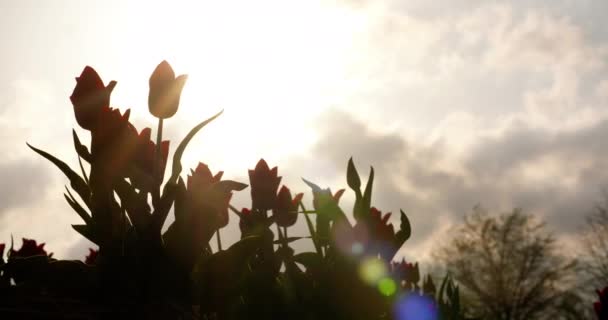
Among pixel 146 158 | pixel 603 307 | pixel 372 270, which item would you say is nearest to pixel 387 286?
pixel 372 270

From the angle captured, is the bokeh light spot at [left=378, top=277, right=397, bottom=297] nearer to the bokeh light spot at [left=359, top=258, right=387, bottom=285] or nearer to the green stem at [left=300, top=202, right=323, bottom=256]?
the bokeh light spot at [left=359, top=258, right=387, bottom=285]

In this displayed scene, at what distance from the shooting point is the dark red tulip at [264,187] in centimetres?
149

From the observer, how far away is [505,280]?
30.3 meters

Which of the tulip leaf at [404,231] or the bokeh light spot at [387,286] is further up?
the tulip leaf at [404,231]

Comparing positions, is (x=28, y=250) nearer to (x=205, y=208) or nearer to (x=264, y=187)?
(x=264, y=187)

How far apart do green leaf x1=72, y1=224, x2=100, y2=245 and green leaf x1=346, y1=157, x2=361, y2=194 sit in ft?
1.92

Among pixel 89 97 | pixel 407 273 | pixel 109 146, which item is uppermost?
pixel 407 273

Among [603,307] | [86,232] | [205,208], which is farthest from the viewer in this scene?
[603,307]

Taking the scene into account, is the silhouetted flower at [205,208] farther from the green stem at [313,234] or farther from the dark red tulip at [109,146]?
the green stem at [313,234]

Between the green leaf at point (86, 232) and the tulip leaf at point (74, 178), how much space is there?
0.05 metres

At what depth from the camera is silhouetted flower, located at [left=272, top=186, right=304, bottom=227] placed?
150 centimetres

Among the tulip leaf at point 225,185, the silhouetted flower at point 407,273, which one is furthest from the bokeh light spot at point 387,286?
the silhouetted flower at point 407,273

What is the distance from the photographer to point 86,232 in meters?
0.97

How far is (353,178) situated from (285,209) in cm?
29
